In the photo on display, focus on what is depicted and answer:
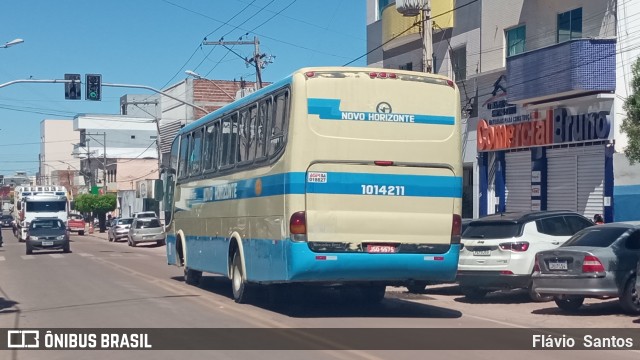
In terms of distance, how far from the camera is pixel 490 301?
729 inches

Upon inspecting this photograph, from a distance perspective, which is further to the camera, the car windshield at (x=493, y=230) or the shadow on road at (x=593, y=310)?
the car windshield at (x=493, y=230)

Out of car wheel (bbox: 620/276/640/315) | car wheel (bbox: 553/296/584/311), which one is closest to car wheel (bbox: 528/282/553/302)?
car wheel (bbox: 553/296/584/311)

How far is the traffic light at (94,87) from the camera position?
34781 mm

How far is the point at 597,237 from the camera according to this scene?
51.3ft

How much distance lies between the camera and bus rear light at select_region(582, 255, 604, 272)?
48.6 ft

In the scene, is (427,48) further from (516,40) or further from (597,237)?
(597,237)

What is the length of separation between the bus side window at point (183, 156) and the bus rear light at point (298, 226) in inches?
335

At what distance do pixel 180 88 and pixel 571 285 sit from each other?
203ft

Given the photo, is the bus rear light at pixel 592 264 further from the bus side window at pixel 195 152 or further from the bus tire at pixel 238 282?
the bus side window at pixel 195 152

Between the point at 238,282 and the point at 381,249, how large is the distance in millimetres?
4204

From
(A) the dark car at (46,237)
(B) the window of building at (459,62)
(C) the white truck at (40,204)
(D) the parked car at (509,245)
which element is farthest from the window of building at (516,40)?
(C) the white truck at (40,204)

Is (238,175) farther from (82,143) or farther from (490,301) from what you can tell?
(82,143)

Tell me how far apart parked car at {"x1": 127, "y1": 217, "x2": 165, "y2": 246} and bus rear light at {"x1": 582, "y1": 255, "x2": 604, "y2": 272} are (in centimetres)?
3757

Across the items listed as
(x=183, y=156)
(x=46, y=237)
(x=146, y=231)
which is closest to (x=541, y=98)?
(x=183, y=156)
